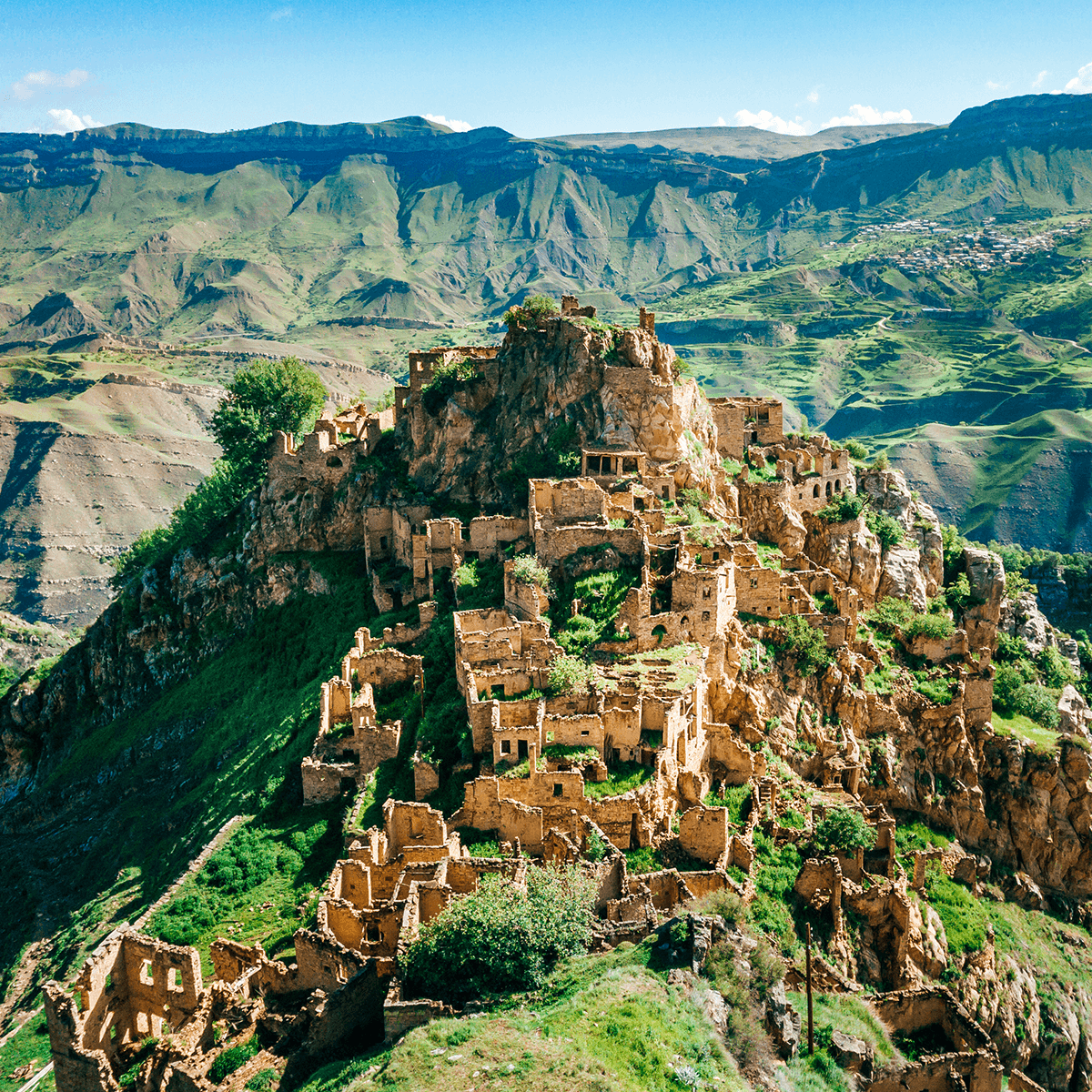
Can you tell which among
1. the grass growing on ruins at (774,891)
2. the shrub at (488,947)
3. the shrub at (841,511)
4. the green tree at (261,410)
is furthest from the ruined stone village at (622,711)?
the green tree at (261,410)

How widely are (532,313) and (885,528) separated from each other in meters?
31.2

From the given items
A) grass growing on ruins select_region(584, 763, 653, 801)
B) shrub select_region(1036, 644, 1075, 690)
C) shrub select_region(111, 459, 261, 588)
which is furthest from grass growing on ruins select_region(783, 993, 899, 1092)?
shrub select_region(111, 459, 261, 588)

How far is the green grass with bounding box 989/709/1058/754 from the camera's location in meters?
→ 70.7

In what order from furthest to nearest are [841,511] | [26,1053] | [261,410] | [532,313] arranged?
[261,410], [532,313], [841,511], [26,1053]

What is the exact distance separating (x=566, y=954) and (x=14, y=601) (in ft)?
578

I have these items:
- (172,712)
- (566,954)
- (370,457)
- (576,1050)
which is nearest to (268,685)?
(172,712)

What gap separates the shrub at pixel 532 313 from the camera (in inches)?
3066

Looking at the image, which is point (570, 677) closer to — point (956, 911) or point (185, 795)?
point (956, 911)

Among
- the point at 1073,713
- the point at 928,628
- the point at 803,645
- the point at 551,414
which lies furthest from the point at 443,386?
the point at 1073,713

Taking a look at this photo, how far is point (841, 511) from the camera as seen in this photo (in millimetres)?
77188

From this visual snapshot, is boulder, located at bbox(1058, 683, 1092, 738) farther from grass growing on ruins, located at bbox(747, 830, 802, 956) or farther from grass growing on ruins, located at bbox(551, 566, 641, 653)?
grass growing on ruins, located at bbox(551, 566, 641, 653)

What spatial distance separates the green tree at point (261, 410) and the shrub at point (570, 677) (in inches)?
2022

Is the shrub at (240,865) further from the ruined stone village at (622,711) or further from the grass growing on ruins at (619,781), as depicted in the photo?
the grass growing on ruins at (619,781)

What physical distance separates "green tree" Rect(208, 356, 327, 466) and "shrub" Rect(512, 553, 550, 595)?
141 ft
